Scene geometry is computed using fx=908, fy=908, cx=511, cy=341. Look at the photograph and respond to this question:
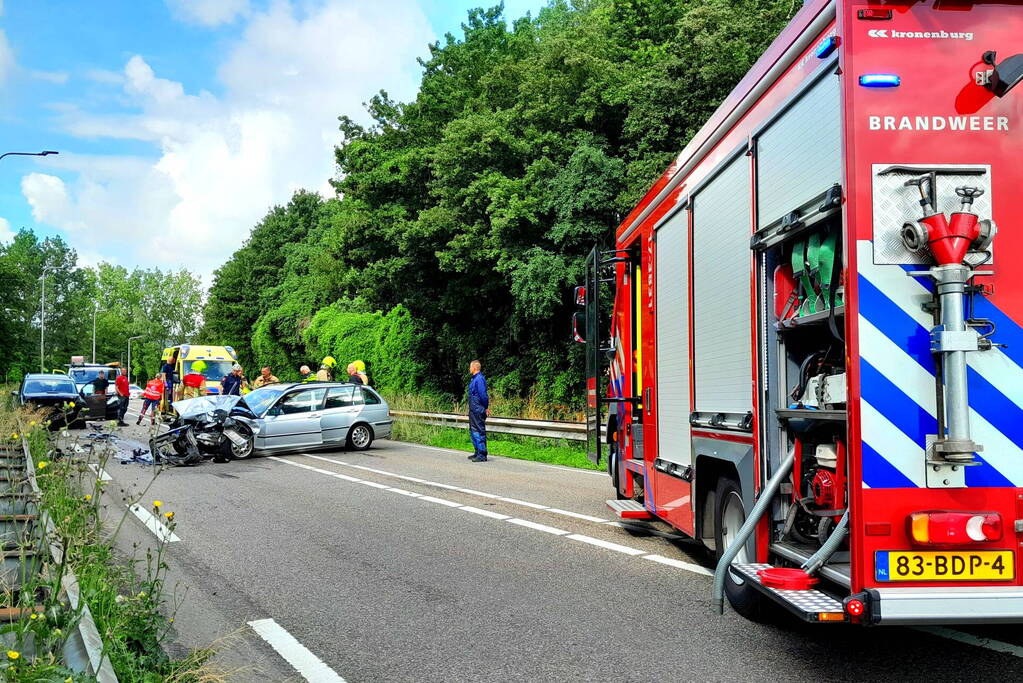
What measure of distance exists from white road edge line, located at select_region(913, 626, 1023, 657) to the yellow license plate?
47.1 inches

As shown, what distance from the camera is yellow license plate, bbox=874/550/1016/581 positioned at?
12.4 ft

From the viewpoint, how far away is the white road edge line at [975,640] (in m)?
4.71

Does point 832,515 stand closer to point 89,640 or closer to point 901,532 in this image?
point 901,532

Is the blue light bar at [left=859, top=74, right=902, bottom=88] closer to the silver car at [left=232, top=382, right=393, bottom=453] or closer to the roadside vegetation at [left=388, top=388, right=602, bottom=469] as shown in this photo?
the roadside vegetation at [left=388, top=388, right=602, bottom=469]

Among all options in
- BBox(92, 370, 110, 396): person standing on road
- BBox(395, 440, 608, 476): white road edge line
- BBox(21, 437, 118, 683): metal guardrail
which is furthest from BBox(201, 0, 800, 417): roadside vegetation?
BBox(21, 437, 118, 683): metal guardrail

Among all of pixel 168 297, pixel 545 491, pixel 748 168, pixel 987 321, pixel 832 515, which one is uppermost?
pixel 168 297

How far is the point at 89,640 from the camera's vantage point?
11.2ft

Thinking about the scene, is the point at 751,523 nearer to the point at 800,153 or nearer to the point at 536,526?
the point at 800,153

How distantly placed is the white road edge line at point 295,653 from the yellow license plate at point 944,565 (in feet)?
8.49

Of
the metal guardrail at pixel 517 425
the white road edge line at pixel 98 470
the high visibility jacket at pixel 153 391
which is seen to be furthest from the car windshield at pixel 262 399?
the high visibility jacket at pixel 153 391

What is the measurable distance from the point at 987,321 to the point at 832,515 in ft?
3.77

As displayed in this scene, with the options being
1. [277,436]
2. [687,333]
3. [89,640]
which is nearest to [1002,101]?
[687,333]

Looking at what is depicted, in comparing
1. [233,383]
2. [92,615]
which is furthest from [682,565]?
[233,383]

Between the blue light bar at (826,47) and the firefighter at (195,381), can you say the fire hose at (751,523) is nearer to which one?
the blue light bar at (826,47)
